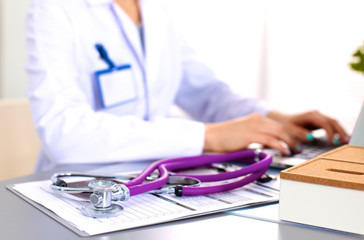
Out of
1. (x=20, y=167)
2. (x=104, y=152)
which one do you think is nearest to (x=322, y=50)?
(x=20, y=167)

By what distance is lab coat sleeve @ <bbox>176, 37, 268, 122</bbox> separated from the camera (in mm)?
1478

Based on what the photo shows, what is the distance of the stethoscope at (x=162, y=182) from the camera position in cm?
60

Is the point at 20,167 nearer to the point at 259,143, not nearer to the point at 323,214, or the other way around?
the point at 259,143

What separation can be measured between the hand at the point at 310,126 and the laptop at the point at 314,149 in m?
0.02

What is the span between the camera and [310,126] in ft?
4.09

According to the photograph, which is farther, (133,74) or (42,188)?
(133,74)

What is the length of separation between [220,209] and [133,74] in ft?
2.54

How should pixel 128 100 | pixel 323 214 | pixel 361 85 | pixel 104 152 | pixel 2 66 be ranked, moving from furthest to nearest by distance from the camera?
pixel 361 85
pixel 2 66
pixel 128 100
pixel 104 152
pixel 323 214

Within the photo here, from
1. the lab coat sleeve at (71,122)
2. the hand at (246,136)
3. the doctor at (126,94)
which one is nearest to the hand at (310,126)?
the doctor at (126,94)

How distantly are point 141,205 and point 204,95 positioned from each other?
94cm

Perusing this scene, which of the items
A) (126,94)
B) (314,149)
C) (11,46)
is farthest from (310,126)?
(11,46)

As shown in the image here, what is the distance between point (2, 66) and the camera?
2324mm

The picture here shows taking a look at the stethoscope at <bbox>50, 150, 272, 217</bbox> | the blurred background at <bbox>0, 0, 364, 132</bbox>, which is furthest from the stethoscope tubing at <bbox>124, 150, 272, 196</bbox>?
the blurred background at <bbox>0, 0, 364, 132</bbox>

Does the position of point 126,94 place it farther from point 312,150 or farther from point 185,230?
point 185,230
